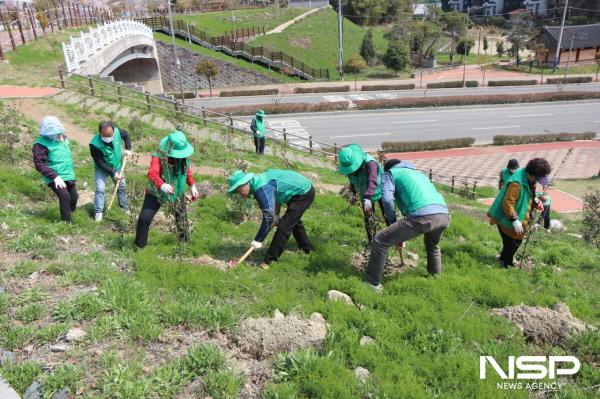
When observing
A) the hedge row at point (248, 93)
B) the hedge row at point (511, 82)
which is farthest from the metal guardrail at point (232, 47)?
the hedge row at point (511, 82)

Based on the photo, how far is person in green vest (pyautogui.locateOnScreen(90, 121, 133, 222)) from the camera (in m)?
6.81

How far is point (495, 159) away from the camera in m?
22.0

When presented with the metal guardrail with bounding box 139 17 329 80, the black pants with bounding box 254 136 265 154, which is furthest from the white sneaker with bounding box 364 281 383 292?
the metal guardrail with bounding box 139 17 329 80

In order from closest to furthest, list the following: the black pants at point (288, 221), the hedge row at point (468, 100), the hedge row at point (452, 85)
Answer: the black pants at point (288, 221)
the hedge row at point (468, 100)
the hedge row at point (452, 85)

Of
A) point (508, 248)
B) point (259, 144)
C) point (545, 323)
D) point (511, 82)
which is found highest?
point (545, 323)

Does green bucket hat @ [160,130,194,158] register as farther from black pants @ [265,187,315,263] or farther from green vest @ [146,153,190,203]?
black pants @ [265,187,315,263]

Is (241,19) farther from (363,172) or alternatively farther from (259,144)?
(363,172)

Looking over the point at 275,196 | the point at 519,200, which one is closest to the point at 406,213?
the point at 275,196

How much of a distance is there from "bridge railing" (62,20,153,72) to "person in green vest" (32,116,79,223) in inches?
621

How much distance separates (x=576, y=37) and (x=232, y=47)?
142 ft

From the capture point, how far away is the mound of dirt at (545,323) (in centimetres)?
456

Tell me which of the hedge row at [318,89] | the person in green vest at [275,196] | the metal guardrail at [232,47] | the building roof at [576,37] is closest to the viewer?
the person in green vest at [275,196]

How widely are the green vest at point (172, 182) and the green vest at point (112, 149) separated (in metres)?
1.56

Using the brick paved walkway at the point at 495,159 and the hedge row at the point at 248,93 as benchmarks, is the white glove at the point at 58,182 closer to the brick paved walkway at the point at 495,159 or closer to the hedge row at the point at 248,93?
the brick paved walkway at the point at 495,159
